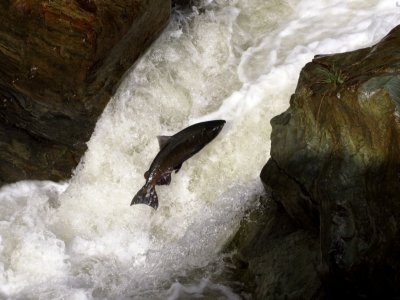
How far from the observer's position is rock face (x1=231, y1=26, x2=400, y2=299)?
10.6ft

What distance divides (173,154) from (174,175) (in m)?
0.23

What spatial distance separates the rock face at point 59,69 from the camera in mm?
4887

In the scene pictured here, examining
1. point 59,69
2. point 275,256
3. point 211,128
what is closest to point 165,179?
point 211,128

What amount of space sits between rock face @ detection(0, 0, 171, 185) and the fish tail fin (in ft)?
2.90

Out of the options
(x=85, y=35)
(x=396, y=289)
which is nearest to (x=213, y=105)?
(x=85, y=35)

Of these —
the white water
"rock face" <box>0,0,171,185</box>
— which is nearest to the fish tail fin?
the white water

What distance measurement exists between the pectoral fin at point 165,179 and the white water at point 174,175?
113mm

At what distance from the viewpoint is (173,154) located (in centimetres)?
516

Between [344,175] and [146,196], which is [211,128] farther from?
[344,175]

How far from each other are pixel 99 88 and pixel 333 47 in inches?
91.0

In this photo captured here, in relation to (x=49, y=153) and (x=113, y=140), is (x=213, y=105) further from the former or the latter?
(x=49, y=153)

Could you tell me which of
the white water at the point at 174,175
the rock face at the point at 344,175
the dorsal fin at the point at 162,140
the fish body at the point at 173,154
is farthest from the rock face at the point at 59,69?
the rock face at the point at 344,175

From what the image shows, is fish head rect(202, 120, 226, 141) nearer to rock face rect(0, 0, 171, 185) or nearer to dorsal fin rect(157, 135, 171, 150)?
dorsal fin rect(157, 135, 171, 150)

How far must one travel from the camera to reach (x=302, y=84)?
13.3 ft
